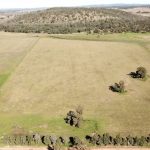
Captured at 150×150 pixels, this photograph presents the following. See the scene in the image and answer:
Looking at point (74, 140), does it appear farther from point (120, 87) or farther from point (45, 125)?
point (120, 87)

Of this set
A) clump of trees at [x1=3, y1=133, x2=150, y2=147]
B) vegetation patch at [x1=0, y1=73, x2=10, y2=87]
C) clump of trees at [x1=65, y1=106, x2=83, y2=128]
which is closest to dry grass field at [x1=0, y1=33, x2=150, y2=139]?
clump of trees at [x1=65, y1=106, x2=83, y2=128]

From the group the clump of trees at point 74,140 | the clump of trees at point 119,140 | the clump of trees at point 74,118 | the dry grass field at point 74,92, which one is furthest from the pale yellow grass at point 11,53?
the clump of trees at point 119,140

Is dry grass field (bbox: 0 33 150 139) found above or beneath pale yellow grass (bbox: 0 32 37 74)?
above

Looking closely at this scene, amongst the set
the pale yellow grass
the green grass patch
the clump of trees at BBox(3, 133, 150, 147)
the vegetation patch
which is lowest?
the pale yellow grass

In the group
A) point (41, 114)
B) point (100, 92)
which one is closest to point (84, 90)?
point (100, 92)

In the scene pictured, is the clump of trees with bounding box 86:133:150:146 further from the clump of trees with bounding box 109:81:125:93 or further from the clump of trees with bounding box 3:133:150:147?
the clump of trees with bounding box 109:81:125:93

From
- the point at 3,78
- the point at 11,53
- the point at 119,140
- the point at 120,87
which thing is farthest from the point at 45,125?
the point at 11,53

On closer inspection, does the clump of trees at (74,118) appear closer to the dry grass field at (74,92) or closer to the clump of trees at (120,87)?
the dry grass field at (74,92)

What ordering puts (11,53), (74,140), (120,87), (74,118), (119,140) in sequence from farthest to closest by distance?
1. (11,53)
2. (120,87)
3. (74,118)
4. (119,140)
5. (74,140)

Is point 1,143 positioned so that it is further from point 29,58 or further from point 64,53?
point 64,53
